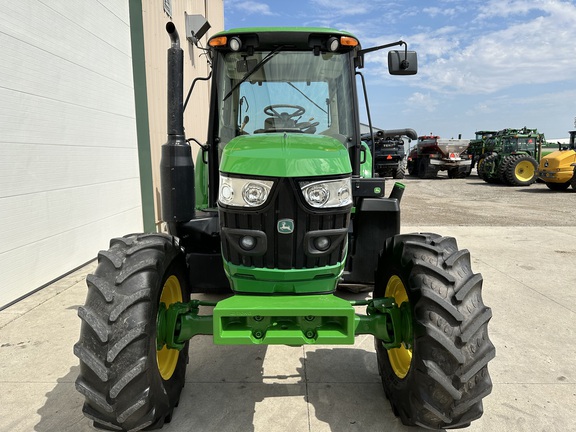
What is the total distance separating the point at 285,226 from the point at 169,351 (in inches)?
44.7

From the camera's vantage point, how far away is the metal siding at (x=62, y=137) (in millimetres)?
4145

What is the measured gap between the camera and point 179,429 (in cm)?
241

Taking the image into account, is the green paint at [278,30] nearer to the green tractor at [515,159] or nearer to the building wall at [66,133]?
the building wall at [66,133]

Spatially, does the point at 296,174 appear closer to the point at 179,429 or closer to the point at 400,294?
the point at 400,294

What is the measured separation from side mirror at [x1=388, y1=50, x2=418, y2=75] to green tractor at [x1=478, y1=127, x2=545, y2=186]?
16195 mm

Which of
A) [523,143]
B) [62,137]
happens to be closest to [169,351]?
[62,137]

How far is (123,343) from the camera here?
6.59ft

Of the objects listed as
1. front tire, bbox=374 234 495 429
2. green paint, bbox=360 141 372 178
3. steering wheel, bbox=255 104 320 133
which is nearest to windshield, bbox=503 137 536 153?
green paint, bbox=360 141 372 178

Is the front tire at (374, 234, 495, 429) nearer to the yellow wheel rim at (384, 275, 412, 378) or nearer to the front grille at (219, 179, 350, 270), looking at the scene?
the yellow wheel rim at (384, 275, 412, 378)

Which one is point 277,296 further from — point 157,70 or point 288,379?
point 157,70

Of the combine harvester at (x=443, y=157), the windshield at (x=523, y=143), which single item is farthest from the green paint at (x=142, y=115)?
the combine harvester at (x=443, y=157)

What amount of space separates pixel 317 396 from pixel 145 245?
4.76ft

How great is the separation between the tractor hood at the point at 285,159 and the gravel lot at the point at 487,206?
297 inches

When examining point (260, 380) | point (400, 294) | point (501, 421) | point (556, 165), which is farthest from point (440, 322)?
point (556, 165)
